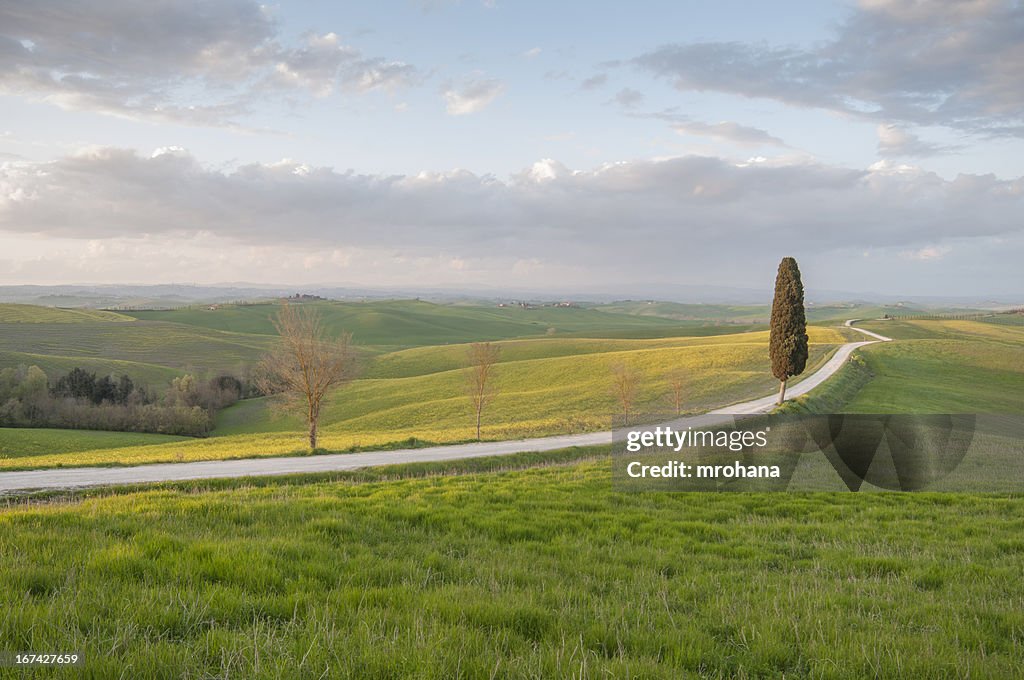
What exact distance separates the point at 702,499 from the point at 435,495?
20.9 ft

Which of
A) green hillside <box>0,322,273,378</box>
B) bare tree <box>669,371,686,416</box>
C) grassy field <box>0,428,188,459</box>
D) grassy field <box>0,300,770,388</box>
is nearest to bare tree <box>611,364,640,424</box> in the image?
bare tree <box>669,371,686,416</box>

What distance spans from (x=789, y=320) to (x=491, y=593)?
42.0 m

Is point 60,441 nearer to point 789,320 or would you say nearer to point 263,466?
point 263,466

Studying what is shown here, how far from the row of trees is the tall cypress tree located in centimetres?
5960

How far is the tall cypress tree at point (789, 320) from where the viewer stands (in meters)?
42.5

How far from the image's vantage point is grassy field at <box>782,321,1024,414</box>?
48231 millimetres

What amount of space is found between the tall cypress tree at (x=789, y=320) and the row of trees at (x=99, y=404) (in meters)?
59.6

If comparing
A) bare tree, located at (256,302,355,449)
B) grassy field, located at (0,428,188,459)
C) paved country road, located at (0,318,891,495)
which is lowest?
grassy field, located at (0,428,188,459)

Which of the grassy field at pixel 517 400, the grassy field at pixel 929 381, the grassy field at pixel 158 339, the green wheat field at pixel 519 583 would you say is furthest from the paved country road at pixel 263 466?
the grassy field at pixel 158 339

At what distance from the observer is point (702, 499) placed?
47.0ft

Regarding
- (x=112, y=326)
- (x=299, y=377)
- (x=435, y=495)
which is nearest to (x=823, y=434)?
(x=435, y=495)

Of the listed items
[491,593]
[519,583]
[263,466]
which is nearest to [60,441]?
[263,466]

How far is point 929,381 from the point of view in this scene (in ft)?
204

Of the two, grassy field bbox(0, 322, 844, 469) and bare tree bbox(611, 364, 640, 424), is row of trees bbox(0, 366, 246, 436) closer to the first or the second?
grassy field bbox(0, 322, 844, 469)
